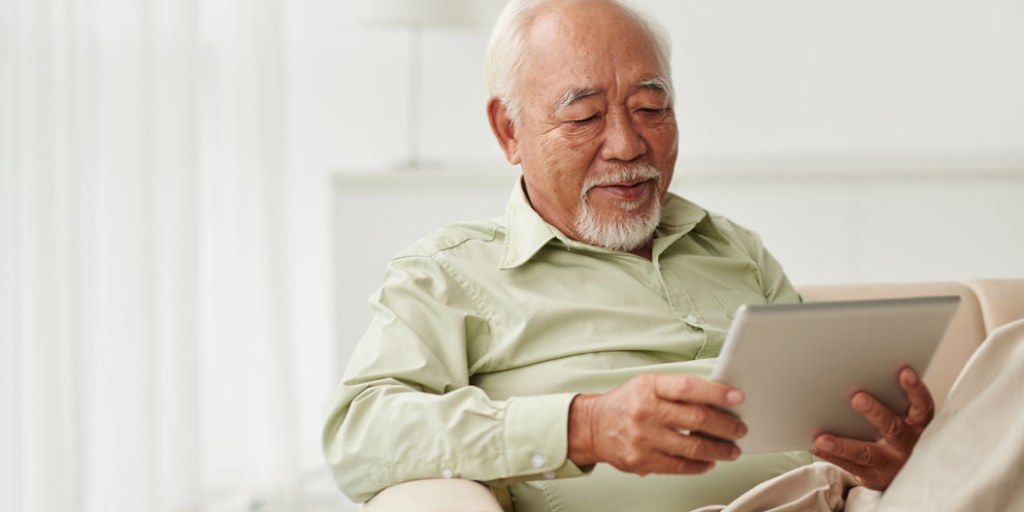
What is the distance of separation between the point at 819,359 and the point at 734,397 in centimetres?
11

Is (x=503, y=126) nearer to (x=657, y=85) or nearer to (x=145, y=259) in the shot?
(x=657, y=85)

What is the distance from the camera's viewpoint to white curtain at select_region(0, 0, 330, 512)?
2.64 metres

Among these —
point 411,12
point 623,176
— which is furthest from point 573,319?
point 411,12

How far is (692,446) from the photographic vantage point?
4.22 feet

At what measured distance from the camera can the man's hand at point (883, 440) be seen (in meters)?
1.33

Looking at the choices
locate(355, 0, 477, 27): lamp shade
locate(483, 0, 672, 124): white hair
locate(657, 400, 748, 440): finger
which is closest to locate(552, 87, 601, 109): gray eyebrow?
locate(483, 0, 672, 124): white hair

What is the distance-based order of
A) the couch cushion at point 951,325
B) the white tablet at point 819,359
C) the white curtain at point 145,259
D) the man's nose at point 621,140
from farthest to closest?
the white curtain at point 145,259 < the couch cushion at point 951,325 < the man's nose at point 621,140 < the white tablet at point 819,359

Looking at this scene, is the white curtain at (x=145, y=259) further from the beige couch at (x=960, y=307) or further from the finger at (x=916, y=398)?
the finger at (x=916, y=398)

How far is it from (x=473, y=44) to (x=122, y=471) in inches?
76.9

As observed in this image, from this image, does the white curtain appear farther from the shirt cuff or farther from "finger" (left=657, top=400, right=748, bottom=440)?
"finger" (left=657, top=400, right=748, bottom=440)

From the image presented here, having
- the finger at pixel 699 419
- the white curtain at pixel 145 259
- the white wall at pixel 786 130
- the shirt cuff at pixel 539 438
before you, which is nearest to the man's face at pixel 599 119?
the shirt cuff at pixel 539 438

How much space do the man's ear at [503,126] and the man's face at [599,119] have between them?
0.23ft

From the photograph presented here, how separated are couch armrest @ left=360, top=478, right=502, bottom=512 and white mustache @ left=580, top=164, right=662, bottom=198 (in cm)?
58

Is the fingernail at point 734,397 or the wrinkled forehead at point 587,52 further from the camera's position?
the wrinkled forehead at point 587,52
